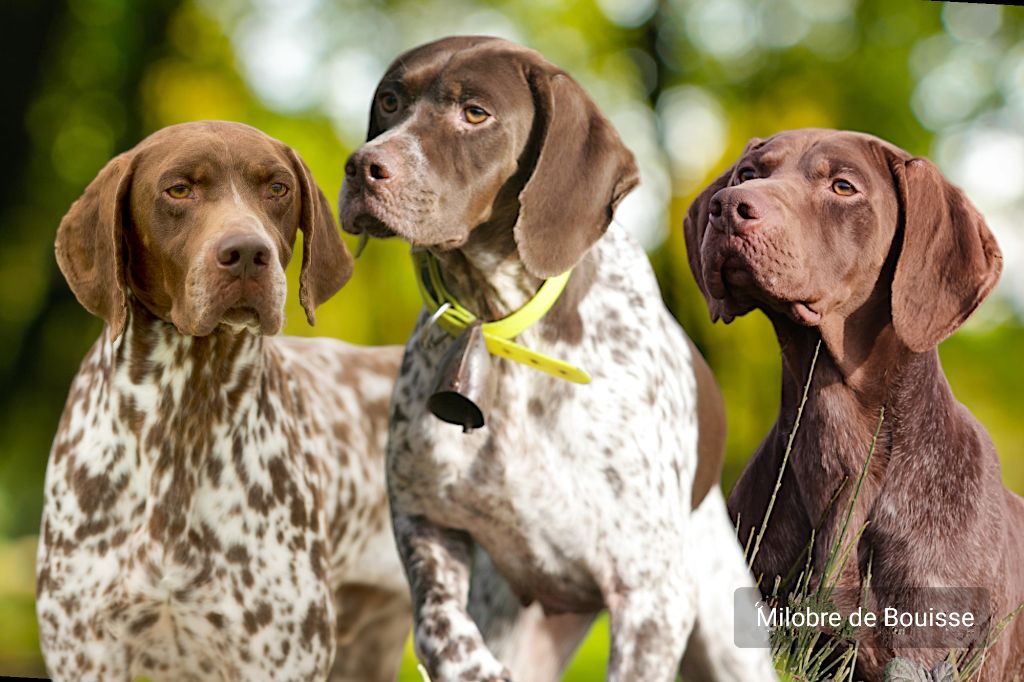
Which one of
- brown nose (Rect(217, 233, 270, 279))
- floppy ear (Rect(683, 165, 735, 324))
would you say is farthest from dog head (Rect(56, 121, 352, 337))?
floppy ear (Rect(683, 165, 735, 324))

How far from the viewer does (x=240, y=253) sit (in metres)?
2.91

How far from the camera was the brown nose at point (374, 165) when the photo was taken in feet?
9.77

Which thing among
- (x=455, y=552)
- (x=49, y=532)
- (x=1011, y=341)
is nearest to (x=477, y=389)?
(x=455, y=552)

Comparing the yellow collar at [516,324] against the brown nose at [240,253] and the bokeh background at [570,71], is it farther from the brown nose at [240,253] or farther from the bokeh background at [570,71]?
the bokeh background at [570,71]

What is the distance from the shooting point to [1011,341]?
13.8 ft

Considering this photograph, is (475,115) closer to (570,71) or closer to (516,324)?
(516,324)

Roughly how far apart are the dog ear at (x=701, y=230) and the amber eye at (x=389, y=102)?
0.76 meters

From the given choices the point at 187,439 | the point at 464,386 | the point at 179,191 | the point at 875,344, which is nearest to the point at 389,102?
the point at 179,191

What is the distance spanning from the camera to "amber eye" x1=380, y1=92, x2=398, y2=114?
323 centimetres

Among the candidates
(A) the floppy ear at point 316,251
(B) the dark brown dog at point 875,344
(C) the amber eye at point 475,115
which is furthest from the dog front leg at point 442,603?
(C) the amber eye at point 475,115

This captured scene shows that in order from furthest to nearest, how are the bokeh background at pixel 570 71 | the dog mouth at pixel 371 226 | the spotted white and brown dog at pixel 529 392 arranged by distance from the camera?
the bokeh background at pixel 570 71 < the spotted white and brown dog at pixel 529 392 < the dog mouth at pixel 371 226

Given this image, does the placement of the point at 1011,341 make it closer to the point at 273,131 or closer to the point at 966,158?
the point at 966,158

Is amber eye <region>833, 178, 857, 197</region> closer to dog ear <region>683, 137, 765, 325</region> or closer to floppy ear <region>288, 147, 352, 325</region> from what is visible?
dog ear <region>683, 137, 765, 325</region>

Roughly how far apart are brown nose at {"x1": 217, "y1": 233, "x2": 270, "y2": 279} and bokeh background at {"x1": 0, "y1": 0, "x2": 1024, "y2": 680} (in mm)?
1473
